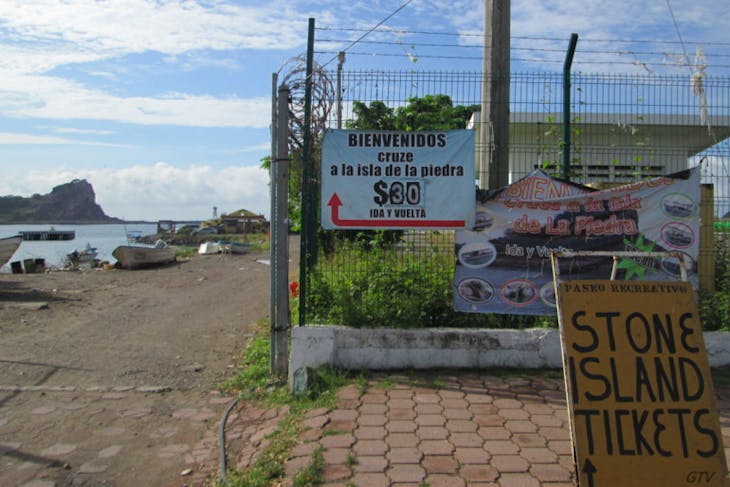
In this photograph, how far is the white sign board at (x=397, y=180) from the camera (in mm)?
6297

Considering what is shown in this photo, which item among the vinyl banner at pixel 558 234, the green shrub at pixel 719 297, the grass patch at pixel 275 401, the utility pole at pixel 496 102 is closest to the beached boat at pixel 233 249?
the grass patch at pixel 275 401

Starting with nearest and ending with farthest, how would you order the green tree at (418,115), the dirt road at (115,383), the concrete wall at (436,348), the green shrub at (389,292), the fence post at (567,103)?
1. the dirt road at (115,383)
2. the concrete wall at (436,348)
3. the green shrub at (389,292)
4. the fence post at (567,103)
5. the green tree at (418,115)

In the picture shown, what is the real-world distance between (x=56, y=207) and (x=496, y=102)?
5781 inches

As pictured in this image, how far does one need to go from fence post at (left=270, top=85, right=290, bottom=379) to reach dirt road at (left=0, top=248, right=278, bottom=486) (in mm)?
718

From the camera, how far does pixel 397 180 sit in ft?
20.7

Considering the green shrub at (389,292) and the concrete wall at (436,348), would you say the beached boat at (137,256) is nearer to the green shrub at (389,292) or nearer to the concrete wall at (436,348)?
the green shrub at (389,292)

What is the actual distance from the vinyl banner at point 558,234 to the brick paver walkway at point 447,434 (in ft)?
2.97

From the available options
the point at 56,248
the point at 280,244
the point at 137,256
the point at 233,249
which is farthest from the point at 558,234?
the point at 56,248

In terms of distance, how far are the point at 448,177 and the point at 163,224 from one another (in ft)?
253

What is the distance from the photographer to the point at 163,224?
257ft

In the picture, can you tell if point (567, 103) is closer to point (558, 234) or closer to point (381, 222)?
point (558, 234)

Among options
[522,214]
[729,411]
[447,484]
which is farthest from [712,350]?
[447,484]

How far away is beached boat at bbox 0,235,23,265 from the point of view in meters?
17.4

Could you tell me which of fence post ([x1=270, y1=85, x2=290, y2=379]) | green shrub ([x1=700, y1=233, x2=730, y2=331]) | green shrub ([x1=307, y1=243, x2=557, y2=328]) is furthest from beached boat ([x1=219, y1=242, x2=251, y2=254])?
green shrub ([x1=700, y1=233, x2=730, y2=331])
